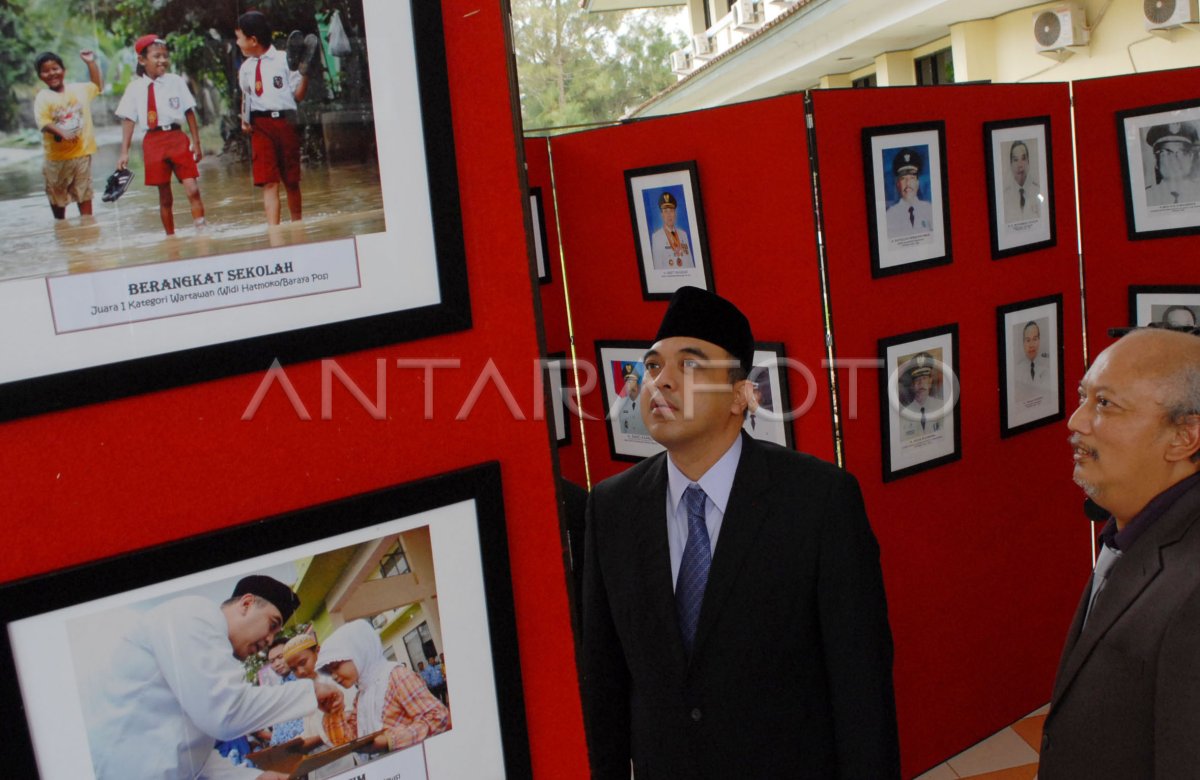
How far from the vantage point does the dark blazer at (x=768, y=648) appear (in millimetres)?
1794

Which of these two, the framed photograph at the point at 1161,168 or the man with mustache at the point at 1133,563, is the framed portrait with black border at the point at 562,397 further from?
the framed photograph at the point at 1161,168

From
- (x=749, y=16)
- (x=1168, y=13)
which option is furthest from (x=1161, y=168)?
(x=749, y=16)

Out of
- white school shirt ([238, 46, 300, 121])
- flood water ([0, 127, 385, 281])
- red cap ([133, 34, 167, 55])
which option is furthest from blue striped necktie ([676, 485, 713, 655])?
red cap ([133, 34, 167, 55])

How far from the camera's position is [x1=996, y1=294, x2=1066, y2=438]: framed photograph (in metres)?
3.81

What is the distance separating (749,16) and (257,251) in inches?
622

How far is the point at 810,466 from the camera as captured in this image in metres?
1.93

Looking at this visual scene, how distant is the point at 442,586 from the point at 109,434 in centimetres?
41

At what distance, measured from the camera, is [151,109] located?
928mm

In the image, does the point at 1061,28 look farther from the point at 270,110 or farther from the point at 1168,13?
the point at 270,110

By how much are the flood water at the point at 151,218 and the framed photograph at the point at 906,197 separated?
264 cm

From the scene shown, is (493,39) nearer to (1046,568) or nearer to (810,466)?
(810,466)

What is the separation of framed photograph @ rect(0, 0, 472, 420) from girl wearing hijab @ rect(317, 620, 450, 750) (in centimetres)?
34

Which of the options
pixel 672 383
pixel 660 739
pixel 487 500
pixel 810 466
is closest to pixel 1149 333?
pixel 810 466

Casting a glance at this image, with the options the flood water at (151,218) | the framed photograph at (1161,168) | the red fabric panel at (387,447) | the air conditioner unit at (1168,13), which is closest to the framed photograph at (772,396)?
the framed photograph at (1161,168)
